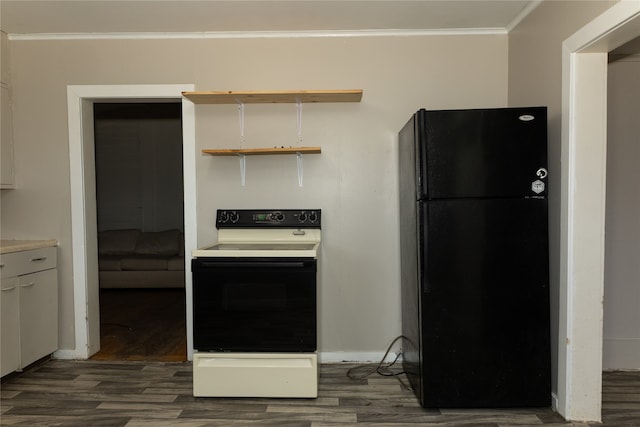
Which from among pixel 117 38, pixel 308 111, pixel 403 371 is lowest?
pixel 403 371

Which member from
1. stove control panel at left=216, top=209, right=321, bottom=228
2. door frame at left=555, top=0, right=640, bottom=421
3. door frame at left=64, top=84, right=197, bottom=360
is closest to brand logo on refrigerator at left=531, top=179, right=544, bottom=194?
door frame at left=555, top=0, right=640, bottom=421

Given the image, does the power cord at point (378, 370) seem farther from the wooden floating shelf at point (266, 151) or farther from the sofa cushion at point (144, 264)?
the sofa cushion at point (144, 264)

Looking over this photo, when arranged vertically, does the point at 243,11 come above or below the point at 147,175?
above

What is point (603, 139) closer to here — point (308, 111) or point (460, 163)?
point (460, 163)

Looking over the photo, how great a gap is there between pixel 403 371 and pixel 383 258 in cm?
74

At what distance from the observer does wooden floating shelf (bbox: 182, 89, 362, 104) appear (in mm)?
2518

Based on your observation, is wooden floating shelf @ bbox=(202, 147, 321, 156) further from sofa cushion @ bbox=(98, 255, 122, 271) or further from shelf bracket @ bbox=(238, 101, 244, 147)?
sofa cushion @ bbox=(98, 255, 122, 271)

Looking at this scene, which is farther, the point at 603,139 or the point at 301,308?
the point at 301,308

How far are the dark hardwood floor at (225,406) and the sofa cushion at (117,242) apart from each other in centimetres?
284

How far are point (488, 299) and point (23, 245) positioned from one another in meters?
2.73

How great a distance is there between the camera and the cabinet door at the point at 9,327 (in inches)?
96.1

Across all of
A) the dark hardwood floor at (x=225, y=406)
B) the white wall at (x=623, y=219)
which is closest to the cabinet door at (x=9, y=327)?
the dark hardwood floor at (x=225, y=406)

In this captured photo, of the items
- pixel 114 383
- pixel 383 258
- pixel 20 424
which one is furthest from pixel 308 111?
pixel 20 424

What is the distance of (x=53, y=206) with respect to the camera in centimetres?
293
